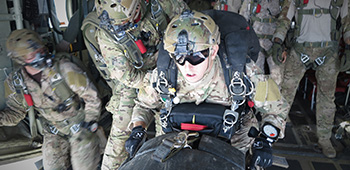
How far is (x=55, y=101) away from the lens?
2.73m

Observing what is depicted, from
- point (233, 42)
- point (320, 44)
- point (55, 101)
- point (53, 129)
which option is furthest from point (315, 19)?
point (53, 129)

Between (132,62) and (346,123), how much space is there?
9.42ft

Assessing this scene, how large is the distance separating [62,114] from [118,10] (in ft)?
4.50

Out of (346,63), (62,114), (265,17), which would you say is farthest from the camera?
(265,17)

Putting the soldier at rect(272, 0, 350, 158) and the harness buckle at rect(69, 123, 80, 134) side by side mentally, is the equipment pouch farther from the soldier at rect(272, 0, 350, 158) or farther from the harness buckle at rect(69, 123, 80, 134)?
the soldier at rect(272, 0, 350, 158)

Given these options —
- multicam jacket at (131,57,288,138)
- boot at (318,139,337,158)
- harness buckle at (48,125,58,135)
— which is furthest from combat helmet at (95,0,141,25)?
boot at (318,139,337,158)

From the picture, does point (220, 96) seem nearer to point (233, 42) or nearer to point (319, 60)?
point (233, 42)

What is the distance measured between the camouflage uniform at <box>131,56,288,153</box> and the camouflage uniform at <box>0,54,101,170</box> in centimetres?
101

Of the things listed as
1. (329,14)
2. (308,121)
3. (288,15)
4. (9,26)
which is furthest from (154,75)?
(308,121)

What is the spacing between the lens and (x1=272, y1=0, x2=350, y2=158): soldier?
3.18 m

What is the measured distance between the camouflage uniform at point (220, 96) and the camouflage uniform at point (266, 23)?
5.31ft

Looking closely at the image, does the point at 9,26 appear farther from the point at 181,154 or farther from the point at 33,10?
the point at 181,154

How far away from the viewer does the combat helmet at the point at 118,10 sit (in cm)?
240

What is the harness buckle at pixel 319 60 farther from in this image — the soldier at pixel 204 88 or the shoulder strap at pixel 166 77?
the shoulder strap at pixel 166 77
